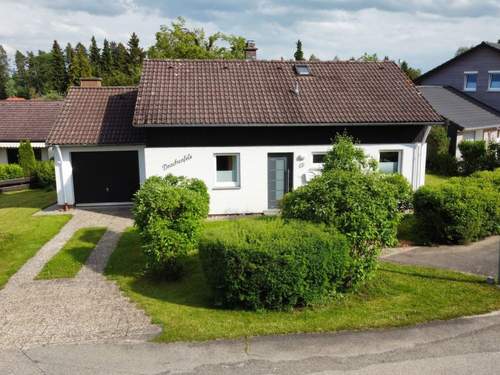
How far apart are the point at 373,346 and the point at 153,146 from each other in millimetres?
10921

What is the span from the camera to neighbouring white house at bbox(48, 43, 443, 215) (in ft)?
50.4

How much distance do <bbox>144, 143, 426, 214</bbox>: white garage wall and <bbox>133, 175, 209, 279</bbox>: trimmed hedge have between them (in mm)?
5799

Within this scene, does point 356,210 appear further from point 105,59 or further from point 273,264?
point 105,59

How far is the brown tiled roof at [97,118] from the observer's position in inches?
653

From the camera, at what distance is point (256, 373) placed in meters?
5.86

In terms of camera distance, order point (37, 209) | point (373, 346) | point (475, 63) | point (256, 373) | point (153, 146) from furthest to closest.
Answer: point (475, 63), point (37, 209), point (153, 146), point (373, 346), point (256, 373)

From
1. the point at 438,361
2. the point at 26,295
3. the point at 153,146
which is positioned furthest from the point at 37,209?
the point at 438,361

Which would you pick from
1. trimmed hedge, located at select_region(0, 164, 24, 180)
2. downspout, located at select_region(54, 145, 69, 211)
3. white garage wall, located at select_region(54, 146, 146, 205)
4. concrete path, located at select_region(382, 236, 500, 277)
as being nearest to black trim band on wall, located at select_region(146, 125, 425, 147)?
white garage wall, located at select_region(54, 146, 146, 205)

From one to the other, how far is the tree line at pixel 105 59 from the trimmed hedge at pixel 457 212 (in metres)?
27.9

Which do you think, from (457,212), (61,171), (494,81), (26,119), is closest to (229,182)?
(61,171)

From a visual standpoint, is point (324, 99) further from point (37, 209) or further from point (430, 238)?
point (37, 209)

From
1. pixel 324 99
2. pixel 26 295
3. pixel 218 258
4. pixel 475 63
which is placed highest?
pixel 475 63

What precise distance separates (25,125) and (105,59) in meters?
68.2

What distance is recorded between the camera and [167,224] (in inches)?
362
